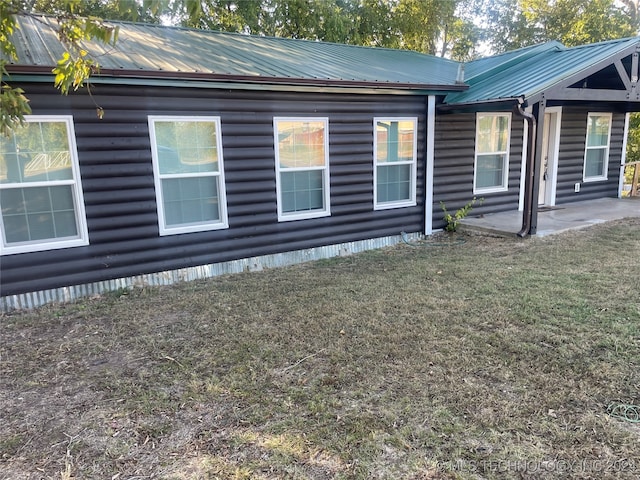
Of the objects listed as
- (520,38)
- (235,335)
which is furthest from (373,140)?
(520,38)

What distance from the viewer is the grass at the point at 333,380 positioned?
2496mm

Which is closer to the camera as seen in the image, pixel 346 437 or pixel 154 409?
pixel 346 437

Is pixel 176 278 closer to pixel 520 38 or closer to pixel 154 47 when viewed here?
pixel 154 47

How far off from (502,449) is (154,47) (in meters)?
6.12

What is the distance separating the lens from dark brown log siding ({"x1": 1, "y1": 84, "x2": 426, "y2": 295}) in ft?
16.8

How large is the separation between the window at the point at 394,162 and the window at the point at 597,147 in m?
5.04

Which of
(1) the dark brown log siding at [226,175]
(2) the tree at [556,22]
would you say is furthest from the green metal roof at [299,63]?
(2) the tree at [556,22]

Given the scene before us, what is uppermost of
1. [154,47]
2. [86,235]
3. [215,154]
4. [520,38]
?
[520,38]

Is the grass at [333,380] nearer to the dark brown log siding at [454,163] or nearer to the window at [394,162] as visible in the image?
the window at [394,162]

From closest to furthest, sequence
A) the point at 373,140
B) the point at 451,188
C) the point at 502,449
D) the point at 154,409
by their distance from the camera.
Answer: the point at 502,449, the point at 154,409, the point at 373,140, the point at 451,188

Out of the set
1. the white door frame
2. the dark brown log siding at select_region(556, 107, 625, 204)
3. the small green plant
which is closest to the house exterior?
the small green plant

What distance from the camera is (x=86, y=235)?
17.3 feet

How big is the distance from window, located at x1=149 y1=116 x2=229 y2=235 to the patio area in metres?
4.40

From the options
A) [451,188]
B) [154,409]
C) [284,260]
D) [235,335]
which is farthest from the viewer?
[451,188]
